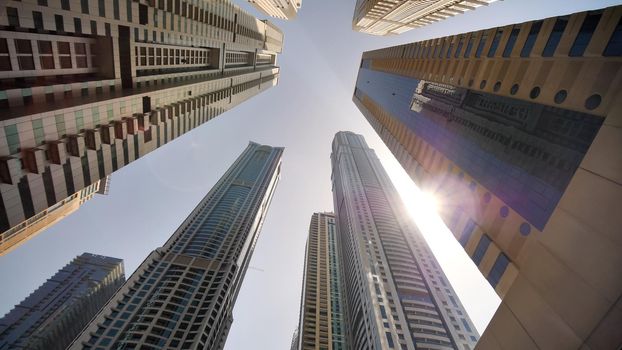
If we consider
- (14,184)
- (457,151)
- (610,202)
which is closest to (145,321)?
(14,184)

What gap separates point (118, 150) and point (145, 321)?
242 ft

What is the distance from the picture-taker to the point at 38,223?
9781 cm

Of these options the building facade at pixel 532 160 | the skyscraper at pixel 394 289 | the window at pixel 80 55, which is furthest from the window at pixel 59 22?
the skyscraper at pixel 394 289

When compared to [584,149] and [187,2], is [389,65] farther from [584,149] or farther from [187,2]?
[584,149]

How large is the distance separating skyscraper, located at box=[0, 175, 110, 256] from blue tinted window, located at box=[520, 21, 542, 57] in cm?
9991

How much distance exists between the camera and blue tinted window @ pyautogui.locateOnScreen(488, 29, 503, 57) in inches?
1398

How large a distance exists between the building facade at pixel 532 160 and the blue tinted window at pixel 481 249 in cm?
11

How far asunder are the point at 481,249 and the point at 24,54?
45573 millimetres

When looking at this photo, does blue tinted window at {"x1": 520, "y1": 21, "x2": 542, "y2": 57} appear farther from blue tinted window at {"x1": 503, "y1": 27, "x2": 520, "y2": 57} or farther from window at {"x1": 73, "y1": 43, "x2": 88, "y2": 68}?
window at {"x1": 73, "y1": 43, "x2": 88, "y2": 68}

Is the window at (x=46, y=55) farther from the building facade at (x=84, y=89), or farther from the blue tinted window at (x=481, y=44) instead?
the blue tinted window at (x=481, y=44)

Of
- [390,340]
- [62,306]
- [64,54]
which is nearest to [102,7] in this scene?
[64,54]

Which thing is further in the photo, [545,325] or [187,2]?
[187,2]

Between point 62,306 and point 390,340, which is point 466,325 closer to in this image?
point 390,340

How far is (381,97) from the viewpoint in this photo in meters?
90.4
